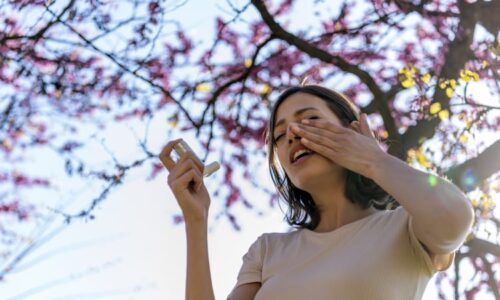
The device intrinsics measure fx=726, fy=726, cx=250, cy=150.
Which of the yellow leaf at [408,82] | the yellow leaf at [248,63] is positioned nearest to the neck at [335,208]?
the yellow leaf at [408,82]

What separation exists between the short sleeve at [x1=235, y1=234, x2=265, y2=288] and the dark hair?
0.15m

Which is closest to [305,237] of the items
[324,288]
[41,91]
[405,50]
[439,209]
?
[324,288]

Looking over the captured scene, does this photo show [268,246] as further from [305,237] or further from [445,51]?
[445,51]

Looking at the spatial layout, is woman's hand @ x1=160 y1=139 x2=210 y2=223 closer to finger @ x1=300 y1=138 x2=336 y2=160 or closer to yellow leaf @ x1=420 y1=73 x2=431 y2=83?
finger @ x1=300 y1=138 x2=336 y2=160

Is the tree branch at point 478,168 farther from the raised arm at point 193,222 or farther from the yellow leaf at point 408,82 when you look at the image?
the raised arm at point 193,222

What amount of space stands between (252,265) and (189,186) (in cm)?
25

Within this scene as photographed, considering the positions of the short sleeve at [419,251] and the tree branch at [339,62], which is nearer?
the short sleeve at [419,251]

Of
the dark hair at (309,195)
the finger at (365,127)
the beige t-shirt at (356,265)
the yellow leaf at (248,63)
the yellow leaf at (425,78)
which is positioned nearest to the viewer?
the beige t-shirt at (356,265)

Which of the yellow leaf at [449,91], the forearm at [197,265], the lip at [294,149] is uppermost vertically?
the yellow leaf at [449,91]

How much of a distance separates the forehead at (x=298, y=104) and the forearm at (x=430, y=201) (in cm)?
46

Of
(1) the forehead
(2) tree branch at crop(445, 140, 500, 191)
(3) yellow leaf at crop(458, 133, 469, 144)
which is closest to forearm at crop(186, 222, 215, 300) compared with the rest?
(1) the forehead

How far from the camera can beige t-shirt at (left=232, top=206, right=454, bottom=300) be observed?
1.44 meters

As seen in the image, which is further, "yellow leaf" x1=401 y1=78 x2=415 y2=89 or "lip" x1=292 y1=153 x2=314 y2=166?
"yellow leaf" x1=401 y1=78 x2=415 y2=89

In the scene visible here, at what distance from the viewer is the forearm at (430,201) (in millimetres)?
1321
